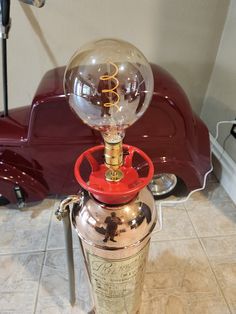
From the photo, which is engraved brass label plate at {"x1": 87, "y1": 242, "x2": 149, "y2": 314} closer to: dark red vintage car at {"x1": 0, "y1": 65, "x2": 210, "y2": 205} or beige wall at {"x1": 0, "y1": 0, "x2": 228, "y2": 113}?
dark red vintage car at {"x1": 0, "y1": 65, "x2": 210, "y2": 205}

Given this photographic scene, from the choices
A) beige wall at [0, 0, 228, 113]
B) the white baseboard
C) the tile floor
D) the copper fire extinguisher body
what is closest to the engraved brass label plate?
the copper fire extinguisher body

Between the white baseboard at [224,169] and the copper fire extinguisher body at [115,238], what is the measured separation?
648 mm

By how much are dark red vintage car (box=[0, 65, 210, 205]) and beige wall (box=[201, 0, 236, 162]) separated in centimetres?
19

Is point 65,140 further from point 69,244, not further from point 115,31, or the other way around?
point 115,31

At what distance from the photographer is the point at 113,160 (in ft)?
1.67

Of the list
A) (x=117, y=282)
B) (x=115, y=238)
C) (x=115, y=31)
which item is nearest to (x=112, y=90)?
(x=115, y=238)

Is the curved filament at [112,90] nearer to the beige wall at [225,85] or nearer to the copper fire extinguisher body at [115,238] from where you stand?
the copper fire extinguisher body at [115,238]

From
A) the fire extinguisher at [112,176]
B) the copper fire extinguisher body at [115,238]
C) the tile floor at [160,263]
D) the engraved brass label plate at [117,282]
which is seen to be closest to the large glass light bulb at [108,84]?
the fire extinguisher at [112,176]

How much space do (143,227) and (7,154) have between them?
0.62m

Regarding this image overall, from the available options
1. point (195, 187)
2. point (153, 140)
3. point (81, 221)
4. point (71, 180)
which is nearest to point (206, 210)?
point (195, 187)

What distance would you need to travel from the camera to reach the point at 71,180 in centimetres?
103

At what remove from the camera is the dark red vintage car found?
2.91ft

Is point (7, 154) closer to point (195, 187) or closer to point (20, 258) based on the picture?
point (20, 258)

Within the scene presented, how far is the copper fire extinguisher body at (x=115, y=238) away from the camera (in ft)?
1.76
